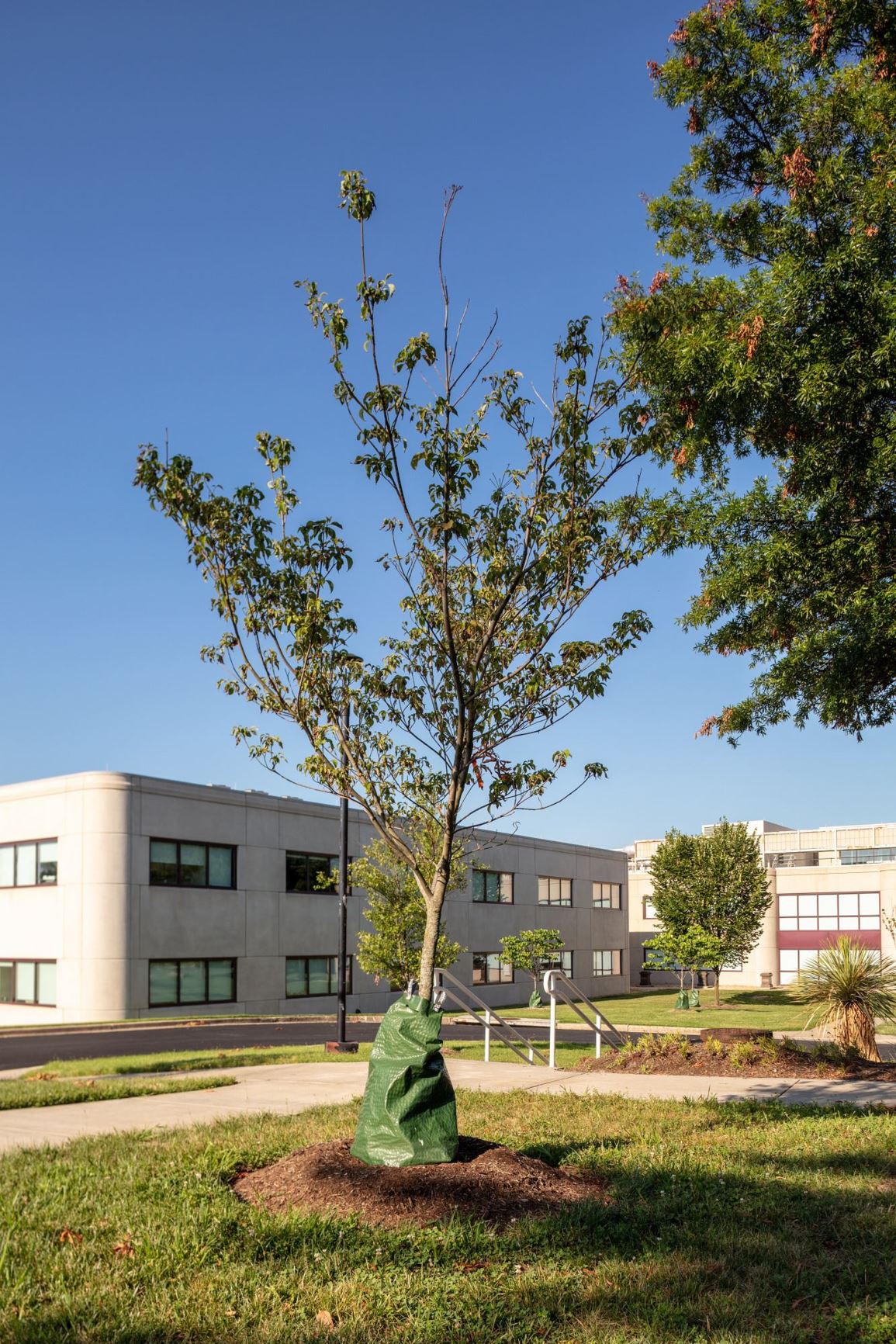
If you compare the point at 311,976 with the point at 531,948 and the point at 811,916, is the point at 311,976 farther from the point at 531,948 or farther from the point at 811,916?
the point at 811,916

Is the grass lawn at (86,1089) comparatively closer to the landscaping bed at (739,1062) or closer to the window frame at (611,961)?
the landscaping bed at (739,1062)

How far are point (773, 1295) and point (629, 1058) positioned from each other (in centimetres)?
1014

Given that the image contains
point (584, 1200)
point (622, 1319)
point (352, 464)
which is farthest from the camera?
point (352, 464)

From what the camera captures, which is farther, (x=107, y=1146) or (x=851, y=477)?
(x=851, y=477)

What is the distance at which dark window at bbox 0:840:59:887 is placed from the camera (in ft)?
115

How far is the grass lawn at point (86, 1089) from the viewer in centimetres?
1309

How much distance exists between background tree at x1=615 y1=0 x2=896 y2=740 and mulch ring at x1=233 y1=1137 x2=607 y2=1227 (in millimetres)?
6522

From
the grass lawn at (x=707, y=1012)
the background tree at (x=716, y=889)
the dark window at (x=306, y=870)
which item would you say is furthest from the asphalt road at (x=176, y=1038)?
the background tree at (x=716, y=889)

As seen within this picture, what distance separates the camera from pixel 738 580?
1329 centimetres

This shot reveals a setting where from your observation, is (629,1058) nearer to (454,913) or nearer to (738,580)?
(738,580)

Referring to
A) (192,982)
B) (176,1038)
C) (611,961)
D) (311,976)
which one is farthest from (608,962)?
(176,1038)

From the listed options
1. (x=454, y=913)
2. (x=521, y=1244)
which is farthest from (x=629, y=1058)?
(x=454, y=913)

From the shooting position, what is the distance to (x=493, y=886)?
5062cm

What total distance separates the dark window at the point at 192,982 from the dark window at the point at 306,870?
3.89 meters
